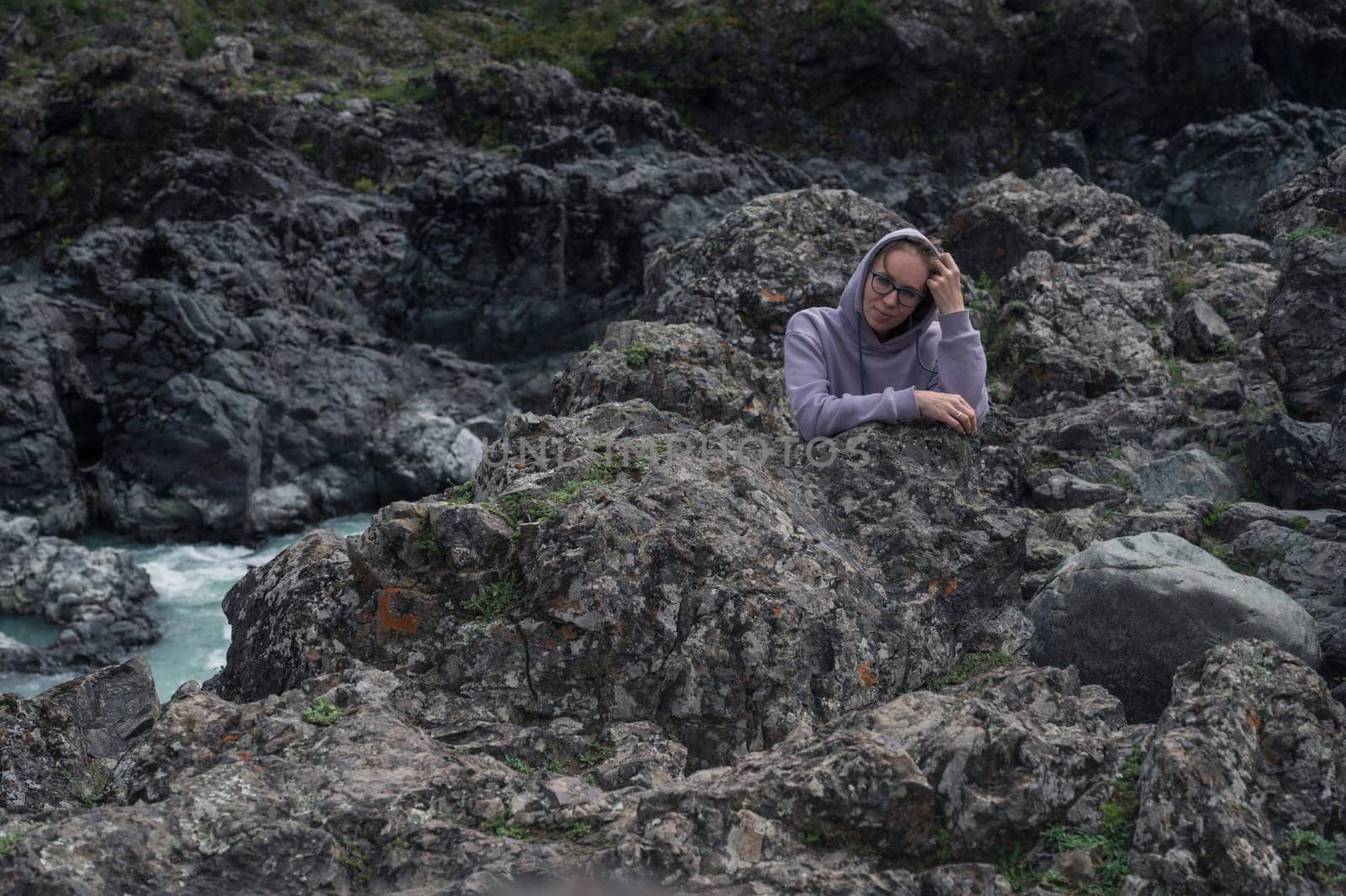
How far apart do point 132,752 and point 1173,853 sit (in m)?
3.88

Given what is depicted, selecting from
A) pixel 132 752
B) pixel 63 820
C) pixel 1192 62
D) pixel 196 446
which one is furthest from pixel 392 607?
pixel 1192 62

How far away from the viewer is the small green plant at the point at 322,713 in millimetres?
4480

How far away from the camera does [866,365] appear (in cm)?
645

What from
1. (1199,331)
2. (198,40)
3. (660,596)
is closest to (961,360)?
(660,596)

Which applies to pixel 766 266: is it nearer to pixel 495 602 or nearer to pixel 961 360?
pixel 961 360

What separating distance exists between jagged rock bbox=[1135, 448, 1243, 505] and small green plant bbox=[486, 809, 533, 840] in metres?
6.12

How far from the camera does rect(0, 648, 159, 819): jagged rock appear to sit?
481 centimetres

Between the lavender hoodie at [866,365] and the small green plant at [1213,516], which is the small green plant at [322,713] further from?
the small green plant at [1213,516]

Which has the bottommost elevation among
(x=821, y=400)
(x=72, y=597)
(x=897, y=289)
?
(x=72, y=597)

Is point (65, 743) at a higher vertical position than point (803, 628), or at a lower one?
lower

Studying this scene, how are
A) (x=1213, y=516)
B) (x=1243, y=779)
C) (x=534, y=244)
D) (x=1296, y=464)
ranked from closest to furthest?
(x=1243, y=779) < (x=1213, y=516) < (x=1296, y=464) < (x=534, y=244)

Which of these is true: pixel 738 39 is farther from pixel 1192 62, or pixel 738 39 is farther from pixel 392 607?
pixel 392 607

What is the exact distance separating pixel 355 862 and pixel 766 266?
7538 mm

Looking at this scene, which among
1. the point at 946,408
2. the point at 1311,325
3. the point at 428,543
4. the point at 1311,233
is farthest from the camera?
the point at 1311,233
